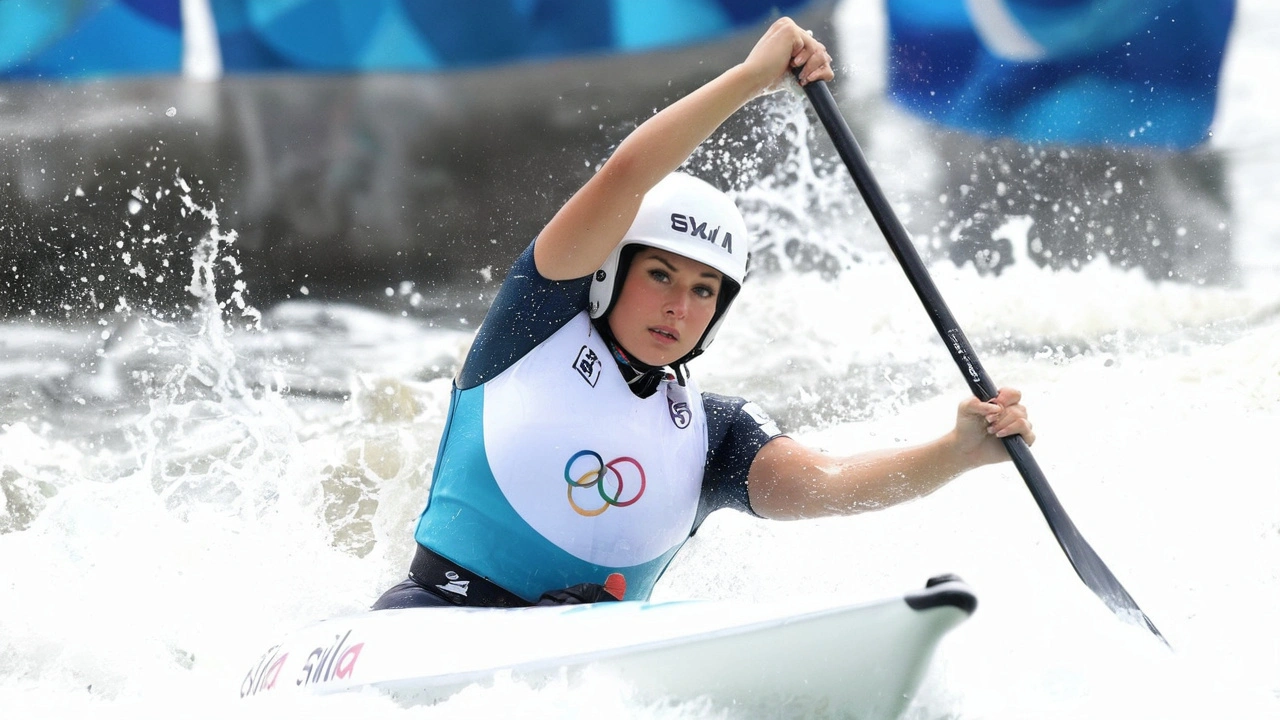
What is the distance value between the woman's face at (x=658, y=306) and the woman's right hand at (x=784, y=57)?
1.37ft

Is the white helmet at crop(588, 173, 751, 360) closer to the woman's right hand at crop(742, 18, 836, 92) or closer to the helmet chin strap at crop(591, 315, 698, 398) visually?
the helmet chin strap at crop(591, 315, 698, 398)

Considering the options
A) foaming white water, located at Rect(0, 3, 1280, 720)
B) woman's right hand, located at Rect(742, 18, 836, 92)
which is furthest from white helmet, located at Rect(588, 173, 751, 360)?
foaming white water, located at Rect(0, 3, 1280, 720)

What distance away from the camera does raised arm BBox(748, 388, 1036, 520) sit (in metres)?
2.50

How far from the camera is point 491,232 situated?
7793 mm

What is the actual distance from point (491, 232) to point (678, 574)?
Result: 4.66 meters

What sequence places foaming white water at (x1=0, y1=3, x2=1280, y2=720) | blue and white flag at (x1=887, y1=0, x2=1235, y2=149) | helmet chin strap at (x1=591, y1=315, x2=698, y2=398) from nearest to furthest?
foaming white water at (x1=0, y1=3, x2=1280, y2=720)
helmet chin strap at (x1=591, y1=315, x2=698, y2=398)
blue and white flag at (x1=887, y1=0, x2=1235, y2=149)

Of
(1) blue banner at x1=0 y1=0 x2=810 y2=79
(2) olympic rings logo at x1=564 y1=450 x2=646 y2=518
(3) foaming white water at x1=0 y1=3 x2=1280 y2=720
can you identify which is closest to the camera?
(3) foaming white water at x1=0 y1=3 x2=1280 y2=720

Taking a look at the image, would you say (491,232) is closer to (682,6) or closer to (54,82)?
(682,6)

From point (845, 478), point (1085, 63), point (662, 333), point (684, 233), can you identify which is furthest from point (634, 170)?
point (1085, 63)

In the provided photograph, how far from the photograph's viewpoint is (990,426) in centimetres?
250

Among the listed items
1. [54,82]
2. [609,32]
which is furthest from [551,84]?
[54,82]

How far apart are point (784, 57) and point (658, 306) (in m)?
0.59

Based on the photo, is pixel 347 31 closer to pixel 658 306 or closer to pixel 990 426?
pixel 658 306

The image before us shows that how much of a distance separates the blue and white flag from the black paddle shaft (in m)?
5.55
